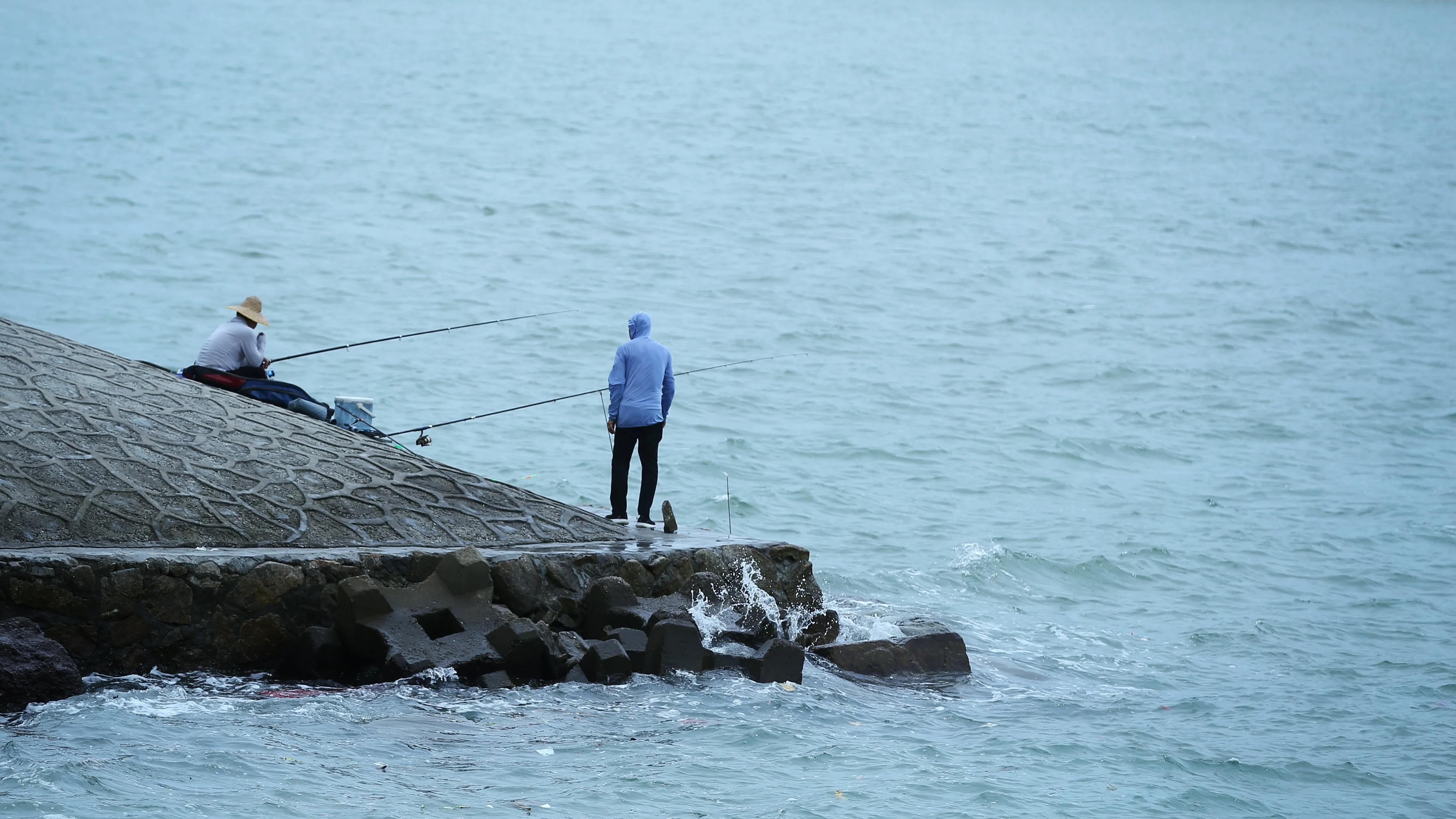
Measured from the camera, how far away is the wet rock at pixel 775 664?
1044cm

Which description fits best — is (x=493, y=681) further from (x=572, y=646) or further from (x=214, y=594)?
(x=214, y=594)

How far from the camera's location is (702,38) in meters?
58.5

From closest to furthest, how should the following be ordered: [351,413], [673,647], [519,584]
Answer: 1. [519,584]
2. [673,647]
3. [351,413]

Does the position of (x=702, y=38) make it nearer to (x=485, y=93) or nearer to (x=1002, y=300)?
(x=485, y=93)

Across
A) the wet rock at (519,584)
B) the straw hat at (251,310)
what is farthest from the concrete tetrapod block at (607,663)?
the straw hat at (251,310)

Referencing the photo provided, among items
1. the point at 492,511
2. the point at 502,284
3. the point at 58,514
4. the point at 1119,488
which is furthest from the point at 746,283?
the point at 58,514

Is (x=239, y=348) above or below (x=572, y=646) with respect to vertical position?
above

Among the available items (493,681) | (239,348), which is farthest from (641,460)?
(239,348)

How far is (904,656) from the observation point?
11.6m

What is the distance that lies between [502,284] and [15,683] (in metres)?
21.7

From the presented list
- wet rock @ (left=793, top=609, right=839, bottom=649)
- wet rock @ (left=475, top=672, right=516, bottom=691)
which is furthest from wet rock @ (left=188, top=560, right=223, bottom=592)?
wet rock @ (left=793, top=609, right=839, bottom=649)

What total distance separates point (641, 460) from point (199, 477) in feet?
10.6

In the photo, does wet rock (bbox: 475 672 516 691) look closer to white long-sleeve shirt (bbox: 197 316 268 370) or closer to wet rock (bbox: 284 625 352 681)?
wet rock (bbox: 284 625 352 681)

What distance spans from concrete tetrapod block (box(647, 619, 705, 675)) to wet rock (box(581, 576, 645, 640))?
20cm
